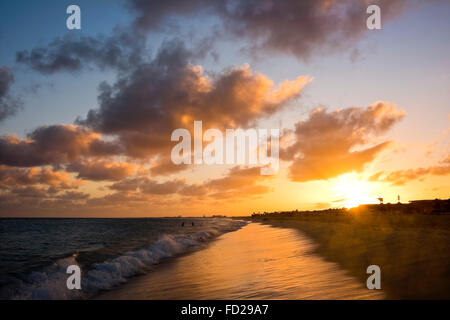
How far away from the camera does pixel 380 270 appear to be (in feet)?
33.1

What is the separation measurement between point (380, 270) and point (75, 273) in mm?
14255

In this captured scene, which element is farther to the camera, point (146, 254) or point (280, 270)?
point (146, 254)

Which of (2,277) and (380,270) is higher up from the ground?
(380,270)
